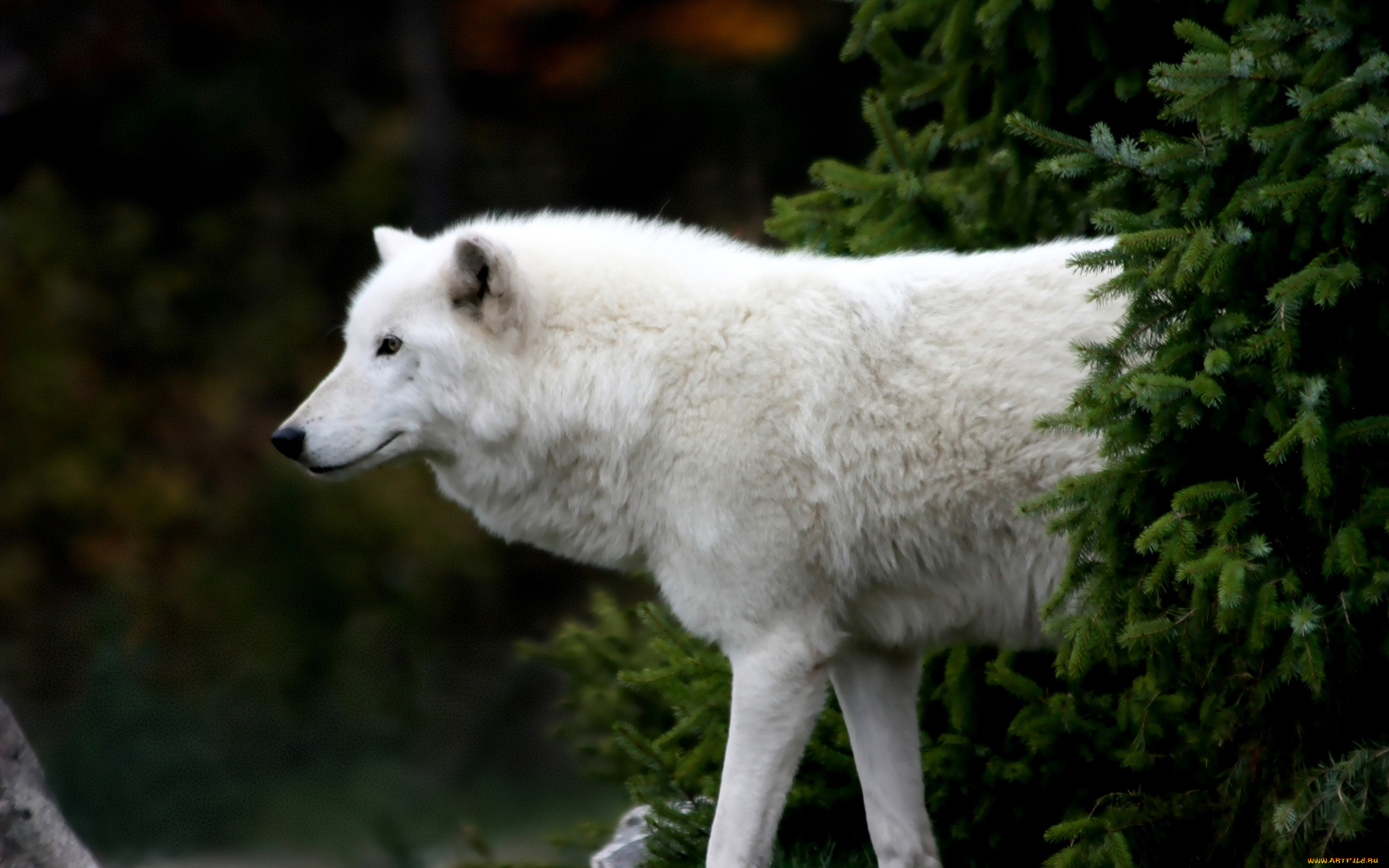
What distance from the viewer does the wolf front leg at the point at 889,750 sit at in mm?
3932

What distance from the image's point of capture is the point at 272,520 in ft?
38.2

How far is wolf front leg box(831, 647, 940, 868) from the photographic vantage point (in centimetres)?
393

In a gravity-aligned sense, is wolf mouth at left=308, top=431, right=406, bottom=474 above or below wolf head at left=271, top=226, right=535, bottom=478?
below

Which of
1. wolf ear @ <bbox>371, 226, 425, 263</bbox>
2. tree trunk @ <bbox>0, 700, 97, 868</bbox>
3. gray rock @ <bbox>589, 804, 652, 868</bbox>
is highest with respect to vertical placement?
wolf ear @ <bbox>371, 226, 425, 263</bbox>

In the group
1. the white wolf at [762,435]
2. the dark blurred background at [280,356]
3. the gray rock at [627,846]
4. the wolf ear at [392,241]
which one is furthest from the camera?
the dark blurred background at [280,356]

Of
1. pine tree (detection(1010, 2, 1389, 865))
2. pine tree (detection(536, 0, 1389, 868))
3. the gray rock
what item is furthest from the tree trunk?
pine tree (detection(1010, 2, 1389, 865))

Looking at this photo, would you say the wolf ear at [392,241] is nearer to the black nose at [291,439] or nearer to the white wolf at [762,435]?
the white wolf at [762,435]

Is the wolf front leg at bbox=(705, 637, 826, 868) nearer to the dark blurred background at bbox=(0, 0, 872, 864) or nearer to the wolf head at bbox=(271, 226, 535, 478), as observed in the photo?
the wolf head at bbox=(271, 226, 535, 478)

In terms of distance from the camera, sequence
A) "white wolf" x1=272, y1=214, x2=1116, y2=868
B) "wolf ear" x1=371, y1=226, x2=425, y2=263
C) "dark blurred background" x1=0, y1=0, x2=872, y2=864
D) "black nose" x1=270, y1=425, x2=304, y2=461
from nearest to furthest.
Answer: "white wolf" x1=272, y1=214, x2=1116, y2=868
"black nose" x1=270, y1=425, x2=304, y2=461
"wolf ear" x1=371, y1=226, x2=425, y2=263
"dark blurred background" x1=0, y1=0, x2=872, y2=864

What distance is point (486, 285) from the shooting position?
12.8 ft

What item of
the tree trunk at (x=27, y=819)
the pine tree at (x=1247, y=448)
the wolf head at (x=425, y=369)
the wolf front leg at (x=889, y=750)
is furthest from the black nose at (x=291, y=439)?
the pine tree at (x=1247, y=448)

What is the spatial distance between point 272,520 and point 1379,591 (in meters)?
10.3

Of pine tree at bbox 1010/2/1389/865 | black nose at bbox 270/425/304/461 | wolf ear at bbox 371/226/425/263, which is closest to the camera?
pine tree at bbox 1010/2/1389/865

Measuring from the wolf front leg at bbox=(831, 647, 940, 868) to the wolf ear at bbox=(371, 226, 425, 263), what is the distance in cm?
182
